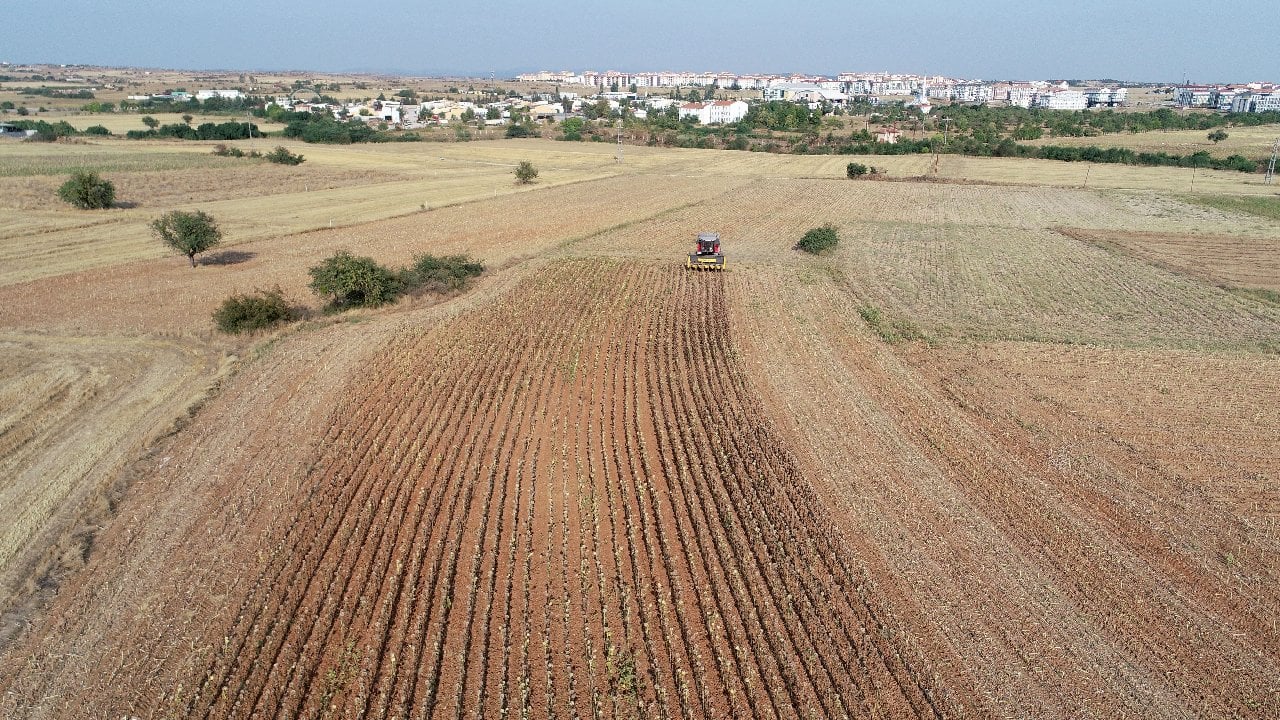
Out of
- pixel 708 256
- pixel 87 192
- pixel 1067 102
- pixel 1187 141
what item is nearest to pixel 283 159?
pixel 87 192

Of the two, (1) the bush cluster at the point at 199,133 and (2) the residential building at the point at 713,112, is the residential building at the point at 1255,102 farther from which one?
(1) the bush cluster at the point at 199,133

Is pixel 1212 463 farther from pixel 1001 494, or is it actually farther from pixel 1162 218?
pixel 1162 218

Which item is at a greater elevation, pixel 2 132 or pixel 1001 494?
pixel 2 132

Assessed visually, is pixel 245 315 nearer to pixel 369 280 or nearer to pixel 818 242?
pixel 369 280

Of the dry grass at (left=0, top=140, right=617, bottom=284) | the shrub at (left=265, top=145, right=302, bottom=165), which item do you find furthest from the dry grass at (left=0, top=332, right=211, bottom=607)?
the shrub at (left=265, top=145, right=302, bottom=165)

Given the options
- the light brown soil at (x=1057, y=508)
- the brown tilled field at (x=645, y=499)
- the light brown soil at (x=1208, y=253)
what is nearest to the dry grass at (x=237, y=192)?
the brown tilled field at (x=645, y=499)

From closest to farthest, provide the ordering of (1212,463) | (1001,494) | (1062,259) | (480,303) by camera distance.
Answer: (1001,494)
(1212,463)
(480,303)
(1062,259)

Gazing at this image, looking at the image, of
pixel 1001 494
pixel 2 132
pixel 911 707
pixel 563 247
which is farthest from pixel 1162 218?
pixel 2 132

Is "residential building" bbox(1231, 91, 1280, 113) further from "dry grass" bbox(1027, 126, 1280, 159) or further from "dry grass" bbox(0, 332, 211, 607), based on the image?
"dry grass" bbox(0, 332, 211, 607)
